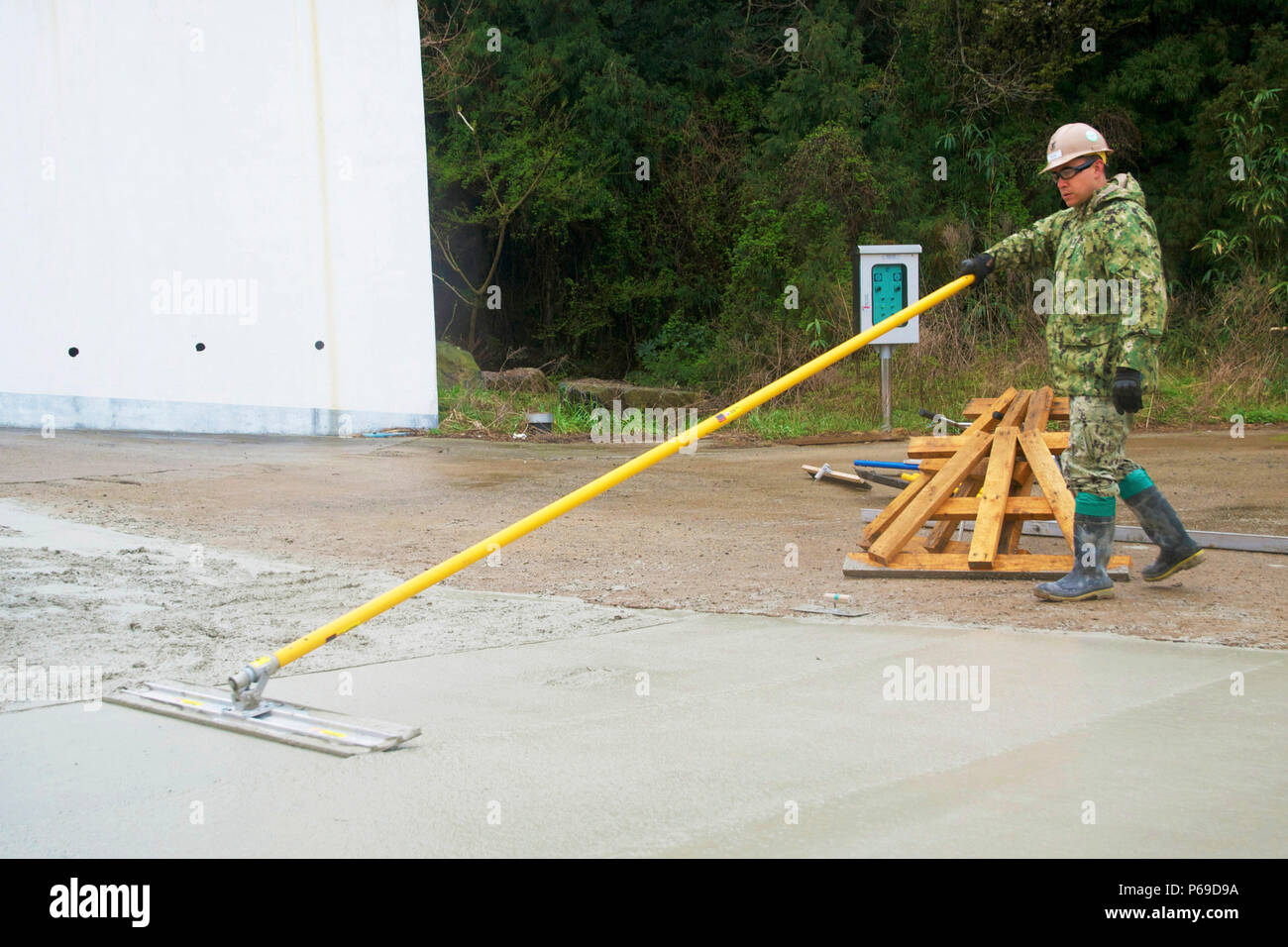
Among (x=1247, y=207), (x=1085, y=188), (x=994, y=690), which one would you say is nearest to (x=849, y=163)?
(x=1247, y=207)

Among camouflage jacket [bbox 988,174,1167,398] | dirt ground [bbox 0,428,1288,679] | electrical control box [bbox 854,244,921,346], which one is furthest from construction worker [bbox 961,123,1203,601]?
electrical control box [bbox 854,244,921,346]

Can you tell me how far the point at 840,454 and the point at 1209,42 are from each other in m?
12.9

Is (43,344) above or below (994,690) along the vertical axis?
above

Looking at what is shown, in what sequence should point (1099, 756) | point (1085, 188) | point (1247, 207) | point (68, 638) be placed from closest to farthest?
point (1099, 756)
point (68, 638)
point (1085, 188)
point (1247, 207)

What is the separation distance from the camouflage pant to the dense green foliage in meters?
11.4

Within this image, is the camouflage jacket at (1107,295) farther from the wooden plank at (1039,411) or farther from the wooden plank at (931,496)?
the wooden plank at (1039,411)

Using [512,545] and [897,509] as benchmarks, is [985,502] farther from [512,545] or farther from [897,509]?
[512,545]

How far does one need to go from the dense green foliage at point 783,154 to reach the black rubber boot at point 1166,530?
1129 centimetres

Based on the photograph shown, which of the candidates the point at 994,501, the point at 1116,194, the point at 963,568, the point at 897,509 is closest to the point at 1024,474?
the point at 994,501

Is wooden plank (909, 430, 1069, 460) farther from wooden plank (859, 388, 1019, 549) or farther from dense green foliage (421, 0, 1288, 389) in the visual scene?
dense green foliage (421, 0, 1288, 389)

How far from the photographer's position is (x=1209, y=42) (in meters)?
19.5

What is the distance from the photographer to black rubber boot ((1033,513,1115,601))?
5.12 meters

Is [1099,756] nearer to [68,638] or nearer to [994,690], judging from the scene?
[994,690]

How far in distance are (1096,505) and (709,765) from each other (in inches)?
106
